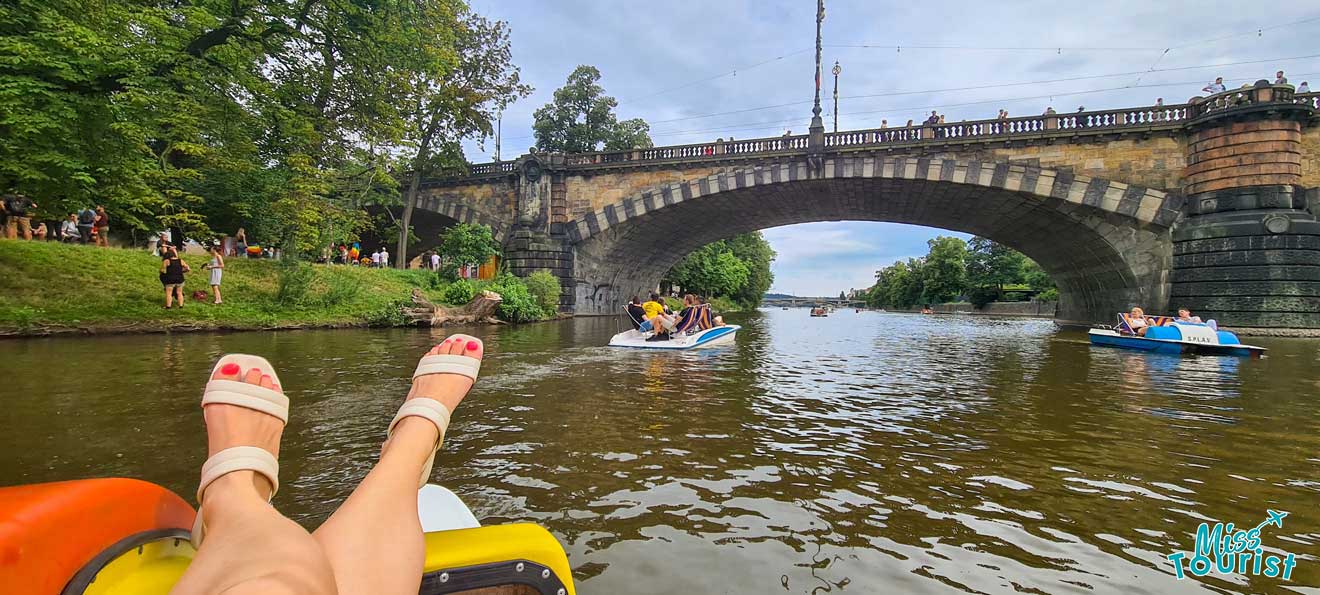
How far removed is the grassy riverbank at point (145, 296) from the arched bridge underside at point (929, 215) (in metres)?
10.9

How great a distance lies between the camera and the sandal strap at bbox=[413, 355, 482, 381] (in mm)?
1970

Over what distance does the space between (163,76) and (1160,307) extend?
24979 millimetres

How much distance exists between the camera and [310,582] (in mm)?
969

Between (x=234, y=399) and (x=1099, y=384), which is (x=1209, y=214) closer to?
(x=1099, y=384)

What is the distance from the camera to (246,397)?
1.58 metres

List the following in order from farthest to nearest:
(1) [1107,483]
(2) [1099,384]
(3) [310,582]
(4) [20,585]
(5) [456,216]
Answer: (5) [456,216]
(2) [1099,384]
(1) [1107,483]
(3) [310,582]
(4) [20,585]

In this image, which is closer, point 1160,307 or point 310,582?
point 310,582

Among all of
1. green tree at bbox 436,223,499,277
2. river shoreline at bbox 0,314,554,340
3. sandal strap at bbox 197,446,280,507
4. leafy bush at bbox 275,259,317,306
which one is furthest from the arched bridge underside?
sandal strap at bbox 197,446,280,507

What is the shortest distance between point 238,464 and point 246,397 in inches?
11.5

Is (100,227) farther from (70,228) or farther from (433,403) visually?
(433,403)

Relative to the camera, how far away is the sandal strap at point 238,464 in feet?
4.33

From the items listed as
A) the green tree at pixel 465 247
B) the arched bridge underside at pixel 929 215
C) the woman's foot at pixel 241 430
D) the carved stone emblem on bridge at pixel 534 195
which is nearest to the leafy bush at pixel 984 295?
the arched bridge underside at pixel 929 215

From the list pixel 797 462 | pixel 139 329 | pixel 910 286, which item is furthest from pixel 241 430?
pixel 910 286

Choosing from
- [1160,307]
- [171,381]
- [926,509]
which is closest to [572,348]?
[171,381]
